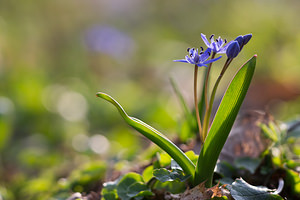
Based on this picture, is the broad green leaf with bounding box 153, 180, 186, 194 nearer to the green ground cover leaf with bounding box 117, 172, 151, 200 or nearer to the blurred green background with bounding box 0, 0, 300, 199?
the green ground cover leaf with bounding box 117, 172, 151, 200

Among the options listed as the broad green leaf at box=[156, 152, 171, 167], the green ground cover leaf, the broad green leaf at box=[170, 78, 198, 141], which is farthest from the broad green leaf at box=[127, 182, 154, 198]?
the broad green leaf at box=[170, 78, 198, 141]

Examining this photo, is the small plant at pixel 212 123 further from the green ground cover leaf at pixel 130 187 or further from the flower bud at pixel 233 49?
the green ground cover leaf at pixel 130 187

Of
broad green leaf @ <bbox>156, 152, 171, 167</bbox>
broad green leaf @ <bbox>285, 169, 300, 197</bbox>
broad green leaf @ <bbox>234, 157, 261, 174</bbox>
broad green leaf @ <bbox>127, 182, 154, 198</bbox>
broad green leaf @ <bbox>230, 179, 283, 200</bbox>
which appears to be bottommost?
broad green leaf @ <bbox>230, 179, 283, 200</bbox>

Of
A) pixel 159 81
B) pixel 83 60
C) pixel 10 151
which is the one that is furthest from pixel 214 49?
pixel 83 60

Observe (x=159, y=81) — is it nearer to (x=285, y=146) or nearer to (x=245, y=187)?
(x=285, y=146)

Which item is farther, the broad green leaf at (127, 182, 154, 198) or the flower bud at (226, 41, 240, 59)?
the broad green leaf at (127, 182, 154, 198)

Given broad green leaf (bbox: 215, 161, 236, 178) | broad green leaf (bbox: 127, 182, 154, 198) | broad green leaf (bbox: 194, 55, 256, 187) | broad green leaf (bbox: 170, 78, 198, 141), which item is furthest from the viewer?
broad green leaf (bbox: 170, 78, 198, 141)
